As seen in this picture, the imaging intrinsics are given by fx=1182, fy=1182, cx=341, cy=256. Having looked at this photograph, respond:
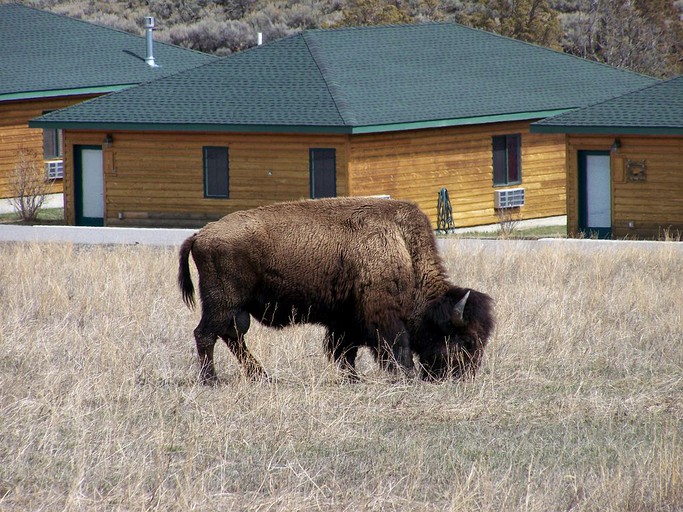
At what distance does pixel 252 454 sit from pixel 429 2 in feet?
159

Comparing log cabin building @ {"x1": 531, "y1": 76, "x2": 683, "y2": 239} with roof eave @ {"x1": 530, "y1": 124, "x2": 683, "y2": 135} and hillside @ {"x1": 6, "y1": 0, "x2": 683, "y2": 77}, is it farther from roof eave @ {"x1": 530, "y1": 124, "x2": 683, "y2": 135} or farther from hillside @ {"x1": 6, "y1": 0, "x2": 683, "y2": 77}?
hillside @ {"x1": 6, "y1": 0, "x2": 683, "y2": 77}

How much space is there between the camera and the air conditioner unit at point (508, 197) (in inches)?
1125

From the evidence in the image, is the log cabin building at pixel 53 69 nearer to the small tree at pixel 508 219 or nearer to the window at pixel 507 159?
the window at pixel 507 159

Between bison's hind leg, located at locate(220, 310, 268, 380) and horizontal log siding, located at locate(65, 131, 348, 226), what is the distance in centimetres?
1591

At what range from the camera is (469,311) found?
990 cm

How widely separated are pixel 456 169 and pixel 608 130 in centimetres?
432

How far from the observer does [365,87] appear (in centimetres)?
2802

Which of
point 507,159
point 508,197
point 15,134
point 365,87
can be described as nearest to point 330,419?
point 365,87

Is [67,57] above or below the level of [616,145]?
above

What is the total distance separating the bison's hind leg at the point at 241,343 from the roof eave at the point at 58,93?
22.7 m

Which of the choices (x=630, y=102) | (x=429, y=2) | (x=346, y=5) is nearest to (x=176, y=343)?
(x=630, y=102)

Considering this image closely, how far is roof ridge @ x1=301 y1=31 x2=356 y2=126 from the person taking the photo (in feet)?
84.2

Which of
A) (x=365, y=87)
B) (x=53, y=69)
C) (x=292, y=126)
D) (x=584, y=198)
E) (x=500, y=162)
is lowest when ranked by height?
(x=584, y=198)

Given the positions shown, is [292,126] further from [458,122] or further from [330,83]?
[458,122]
